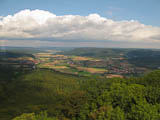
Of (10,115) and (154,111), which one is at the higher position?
(154,111)

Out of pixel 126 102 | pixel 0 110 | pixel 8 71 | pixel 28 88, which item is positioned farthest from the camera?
pixel 8 71

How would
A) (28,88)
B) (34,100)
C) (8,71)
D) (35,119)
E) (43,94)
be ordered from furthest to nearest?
(8,71), (28,88), (43,94), (34,100), (35,119)

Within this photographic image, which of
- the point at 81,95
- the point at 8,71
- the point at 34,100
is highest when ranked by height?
the point at 81,95

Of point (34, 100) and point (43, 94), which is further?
point (43, 94)

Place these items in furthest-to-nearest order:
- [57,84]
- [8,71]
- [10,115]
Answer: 1. [8,71]
2. [57,84]
3. [10,115]

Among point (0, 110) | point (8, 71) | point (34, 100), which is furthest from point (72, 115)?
point (8, 71)

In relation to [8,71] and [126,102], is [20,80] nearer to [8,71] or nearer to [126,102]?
[8,71]

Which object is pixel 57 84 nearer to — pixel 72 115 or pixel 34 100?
pixel 34 100

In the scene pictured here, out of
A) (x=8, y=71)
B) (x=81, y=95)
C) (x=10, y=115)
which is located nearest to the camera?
(x=81, y=95)

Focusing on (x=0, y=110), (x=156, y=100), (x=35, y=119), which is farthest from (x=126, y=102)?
(x=0, y=110)
